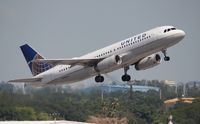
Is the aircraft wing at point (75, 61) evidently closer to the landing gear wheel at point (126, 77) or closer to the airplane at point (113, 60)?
the airplane at point (113, 60)

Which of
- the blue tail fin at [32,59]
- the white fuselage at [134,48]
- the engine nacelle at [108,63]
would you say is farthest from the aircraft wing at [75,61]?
the blue tail fin at [32,59]

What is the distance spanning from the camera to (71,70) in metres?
104

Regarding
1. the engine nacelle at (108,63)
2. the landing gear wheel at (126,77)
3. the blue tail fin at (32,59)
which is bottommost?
the landing gear wheel at (126,77)

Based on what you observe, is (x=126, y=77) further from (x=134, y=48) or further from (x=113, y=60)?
(x=134, y=48)

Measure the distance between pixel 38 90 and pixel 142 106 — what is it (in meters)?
29.8

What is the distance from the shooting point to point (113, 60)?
3844 inches

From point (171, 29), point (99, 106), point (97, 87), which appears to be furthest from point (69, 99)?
point (171, 29)

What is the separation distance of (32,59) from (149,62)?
2214 cm

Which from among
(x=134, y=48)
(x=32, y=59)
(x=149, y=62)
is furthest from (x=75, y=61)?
(x=32, y=59)

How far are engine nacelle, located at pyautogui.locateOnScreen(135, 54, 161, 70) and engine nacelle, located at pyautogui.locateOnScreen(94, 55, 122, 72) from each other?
5.46 m

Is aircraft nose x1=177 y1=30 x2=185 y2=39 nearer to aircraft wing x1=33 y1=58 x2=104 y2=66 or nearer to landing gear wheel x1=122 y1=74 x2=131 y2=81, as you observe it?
aircraft wing x1=33 y1=58 x2=104 y2=66

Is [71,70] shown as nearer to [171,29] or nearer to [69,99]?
[171,29]

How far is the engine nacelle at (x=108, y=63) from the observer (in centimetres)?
9750

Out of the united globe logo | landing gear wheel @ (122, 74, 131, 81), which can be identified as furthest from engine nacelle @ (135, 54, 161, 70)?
the united globe logo
